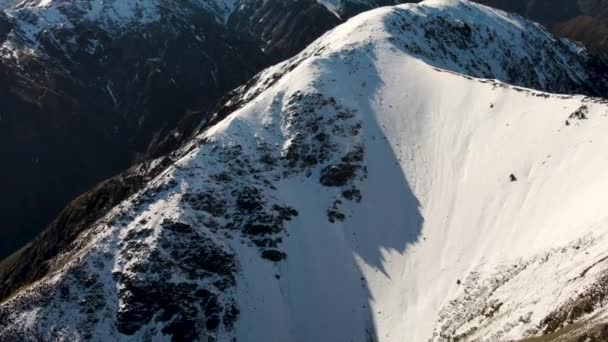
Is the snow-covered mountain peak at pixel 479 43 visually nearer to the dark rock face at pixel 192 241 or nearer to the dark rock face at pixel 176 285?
the dark rock face at pixel 192 241

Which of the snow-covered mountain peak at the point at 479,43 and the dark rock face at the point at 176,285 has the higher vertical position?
the snow-covered mountain peak at the point at 479,43

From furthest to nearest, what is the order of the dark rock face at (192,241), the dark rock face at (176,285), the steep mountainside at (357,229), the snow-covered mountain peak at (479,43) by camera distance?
the snow-covered mountain peak at (479,43)
the dark rock face at (192,241)
the dark rock face at (176,285)
the steep mountainside at (357,229)

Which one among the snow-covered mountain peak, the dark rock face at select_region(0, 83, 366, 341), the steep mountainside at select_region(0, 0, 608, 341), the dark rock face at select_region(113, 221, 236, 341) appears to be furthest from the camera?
the snow-covered mountain peak

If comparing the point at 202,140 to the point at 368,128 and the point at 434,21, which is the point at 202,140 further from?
the point at 434,21

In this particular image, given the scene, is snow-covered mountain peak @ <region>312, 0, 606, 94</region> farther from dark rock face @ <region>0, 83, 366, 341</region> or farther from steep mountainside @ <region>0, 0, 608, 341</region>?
dark rock face @ <region>0, 83, 366, 341</region>

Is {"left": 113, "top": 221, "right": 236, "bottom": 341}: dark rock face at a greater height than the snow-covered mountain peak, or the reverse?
the snow-covered mountain peak

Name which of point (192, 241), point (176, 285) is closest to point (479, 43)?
point (192, 241)

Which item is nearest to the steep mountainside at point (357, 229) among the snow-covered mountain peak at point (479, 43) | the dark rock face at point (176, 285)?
the dark rock face at point (176, 285)

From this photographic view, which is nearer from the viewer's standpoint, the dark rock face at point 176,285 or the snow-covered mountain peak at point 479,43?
the dark rock face at point 176,285

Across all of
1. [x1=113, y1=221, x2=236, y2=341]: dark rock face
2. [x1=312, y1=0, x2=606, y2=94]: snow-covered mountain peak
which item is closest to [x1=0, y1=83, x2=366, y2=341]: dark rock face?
[x1=113, y1=221, x2=236, y2=341]: dark rock face

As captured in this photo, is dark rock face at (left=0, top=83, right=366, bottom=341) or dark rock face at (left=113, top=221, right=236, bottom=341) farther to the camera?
dark rock face at (left=0, top=83, right=366, bottom=341)
